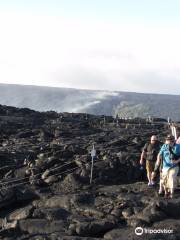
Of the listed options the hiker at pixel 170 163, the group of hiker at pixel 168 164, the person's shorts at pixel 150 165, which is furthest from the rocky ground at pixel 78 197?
the person's shorts at pixel 150 165

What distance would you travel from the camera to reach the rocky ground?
55.5ft

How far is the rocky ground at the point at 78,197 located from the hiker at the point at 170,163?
50 cm

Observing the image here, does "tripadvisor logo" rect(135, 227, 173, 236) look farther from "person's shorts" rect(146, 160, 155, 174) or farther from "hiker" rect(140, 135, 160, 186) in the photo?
"person's shorts" rect(146, 160, 155, 174)

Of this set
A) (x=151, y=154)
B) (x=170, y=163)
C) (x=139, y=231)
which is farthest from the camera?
(x=151, y=154)

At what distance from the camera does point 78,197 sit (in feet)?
65.1

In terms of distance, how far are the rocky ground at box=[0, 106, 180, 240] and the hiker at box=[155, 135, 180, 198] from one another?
1.63 ft

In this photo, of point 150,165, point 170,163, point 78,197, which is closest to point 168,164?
point 170,163

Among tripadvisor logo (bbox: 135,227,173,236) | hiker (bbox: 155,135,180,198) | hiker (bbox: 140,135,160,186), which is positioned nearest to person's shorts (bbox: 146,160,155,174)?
hiker (bbox: 140,135,160,186)

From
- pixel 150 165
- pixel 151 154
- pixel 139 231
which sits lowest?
pixel 139 231

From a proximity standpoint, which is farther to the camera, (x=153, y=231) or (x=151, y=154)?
(x=151, y=154)

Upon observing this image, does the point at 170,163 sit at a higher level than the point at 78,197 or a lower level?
higher

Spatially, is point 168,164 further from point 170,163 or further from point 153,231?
point 153,231

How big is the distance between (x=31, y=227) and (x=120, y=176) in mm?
6731

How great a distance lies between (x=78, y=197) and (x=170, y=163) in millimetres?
3572
